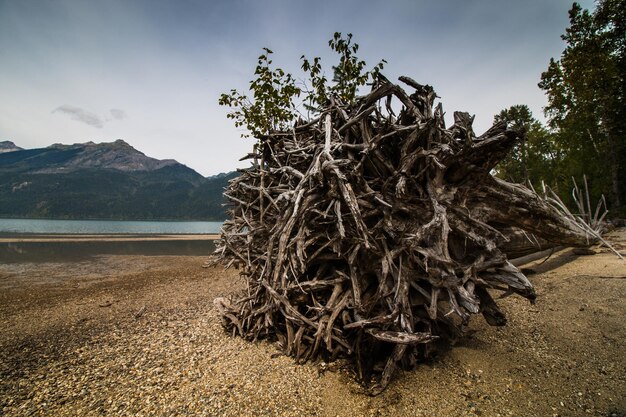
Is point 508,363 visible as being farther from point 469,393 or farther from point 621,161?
point 621,161

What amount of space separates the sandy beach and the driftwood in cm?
55

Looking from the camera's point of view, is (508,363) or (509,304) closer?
(508,363)

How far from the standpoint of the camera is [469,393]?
14.3ft

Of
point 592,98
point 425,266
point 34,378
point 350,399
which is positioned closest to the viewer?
point 350,399

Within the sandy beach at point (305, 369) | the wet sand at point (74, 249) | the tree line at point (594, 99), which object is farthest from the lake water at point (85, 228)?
the tree line at point (594, 99)

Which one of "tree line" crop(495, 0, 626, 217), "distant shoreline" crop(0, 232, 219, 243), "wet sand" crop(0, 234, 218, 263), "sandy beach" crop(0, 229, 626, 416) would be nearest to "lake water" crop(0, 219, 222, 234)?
"wet sand" crop(0, 234, 218, 263)

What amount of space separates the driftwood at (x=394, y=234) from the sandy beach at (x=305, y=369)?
55 centimetres

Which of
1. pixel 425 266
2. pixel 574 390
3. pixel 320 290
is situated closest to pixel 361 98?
pixel 425 266

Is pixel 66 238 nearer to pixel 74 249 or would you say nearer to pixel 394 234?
pixel 74 249

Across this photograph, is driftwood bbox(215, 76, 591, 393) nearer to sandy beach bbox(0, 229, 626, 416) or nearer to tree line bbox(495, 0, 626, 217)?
sandy beach bbox(0, 229, 626, 416)

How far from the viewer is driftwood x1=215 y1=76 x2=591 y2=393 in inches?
186

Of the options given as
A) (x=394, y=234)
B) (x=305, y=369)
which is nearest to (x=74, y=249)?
(x=305, y=369)

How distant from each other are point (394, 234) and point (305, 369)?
3095mm

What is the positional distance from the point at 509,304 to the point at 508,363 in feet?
10.2
